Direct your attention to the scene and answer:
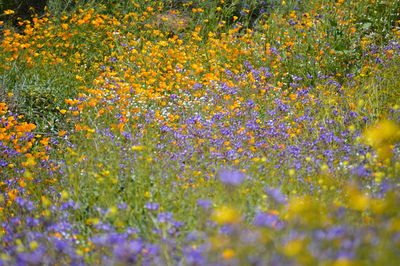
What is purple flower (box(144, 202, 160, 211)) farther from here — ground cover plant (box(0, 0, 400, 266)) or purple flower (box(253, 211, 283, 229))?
purple flower (box(253, 211, 283, 229))

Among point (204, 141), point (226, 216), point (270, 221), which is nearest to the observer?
point (226, 216)

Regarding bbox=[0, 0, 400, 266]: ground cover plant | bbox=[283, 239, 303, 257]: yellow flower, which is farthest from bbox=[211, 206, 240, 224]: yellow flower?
bbox=[283, 239, 303, 257]: yellow flower

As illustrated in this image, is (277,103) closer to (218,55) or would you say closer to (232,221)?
(218,55)

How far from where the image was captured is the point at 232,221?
1.77 metres

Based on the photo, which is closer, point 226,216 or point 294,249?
point 294,249

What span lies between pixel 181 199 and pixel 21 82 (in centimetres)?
329

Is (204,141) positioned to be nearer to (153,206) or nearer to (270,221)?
(153,206)

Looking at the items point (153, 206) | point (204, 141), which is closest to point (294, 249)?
point (153, 206)

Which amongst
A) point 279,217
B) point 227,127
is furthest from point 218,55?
point 279,217

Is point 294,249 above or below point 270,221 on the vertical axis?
below

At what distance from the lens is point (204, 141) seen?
12.4 ft

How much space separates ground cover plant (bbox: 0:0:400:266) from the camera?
2109 mm

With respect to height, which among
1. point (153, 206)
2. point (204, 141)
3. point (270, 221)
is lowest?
point (153, 206)

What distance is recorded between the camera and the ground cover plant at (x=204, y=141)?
2109mm
